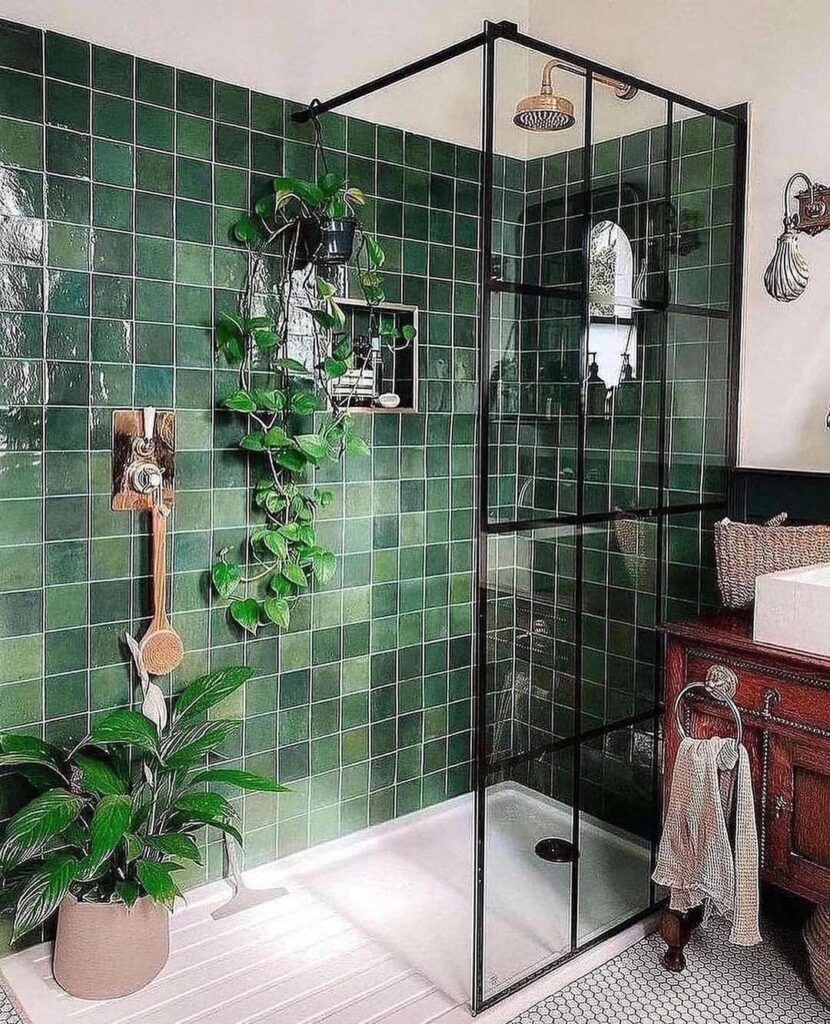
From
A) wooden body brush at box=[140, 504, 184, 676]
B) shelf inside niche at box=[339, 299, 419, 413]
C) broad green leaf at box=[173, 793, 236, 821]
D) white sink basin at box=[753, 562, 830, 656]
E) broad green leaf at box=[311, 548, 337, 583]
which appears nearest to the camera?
white sink basin at box=[753, 562, 830, 656]

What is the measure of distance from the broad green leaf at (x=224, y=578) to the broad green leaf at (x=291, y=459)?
305 millimetres

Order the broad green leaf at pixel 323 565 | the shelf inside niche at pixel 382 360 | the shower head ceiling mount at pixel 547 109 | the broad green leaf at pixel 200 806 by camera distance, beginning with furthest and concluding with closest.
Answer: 1. the shelf inside niche at pixel 382 360
2. the broad green leaf at pixel 323 565
3. the broad green leaf at pixel 200 806
4. the shower head ceiling mount at pixel 547 109

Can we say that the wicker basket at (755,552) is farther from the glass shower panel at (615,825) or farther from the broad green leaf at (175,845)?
the broad green leaf at (175,845)

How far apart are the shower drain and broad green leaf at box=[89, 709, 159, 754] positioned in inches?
35.9

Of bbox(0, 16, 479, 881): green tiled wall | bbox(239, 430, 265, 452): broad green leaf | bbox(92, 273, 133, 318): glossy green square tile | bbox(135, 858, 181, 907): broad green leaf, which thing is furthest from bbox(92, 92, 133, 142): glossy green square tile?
bbox(135, 858, 181, 907): broad green leaf

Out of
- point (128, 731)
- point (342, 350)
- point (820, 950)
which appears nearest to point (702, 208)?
point (342, 350)

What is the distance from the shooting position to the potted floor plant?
6.48 ft

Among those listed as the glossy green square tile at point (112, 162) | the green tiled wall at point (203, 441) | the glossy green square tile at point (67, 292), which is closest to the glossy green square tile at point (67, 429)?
the green tiled wall at point (203, 441)

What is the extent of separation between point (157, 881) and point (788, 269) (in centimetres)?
204

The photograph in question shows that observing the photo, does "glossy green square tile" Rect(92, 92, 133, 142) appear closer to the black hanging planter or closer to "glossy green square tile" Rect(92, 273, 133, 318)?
"glossy green square tile" Rect(92, 273, 133, 318)

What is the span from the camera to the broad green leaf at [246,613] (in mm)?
2500

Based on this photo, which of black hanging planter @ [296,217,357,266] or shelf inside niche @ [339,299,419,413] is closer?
black hanging planter @ [296,217,357,266]

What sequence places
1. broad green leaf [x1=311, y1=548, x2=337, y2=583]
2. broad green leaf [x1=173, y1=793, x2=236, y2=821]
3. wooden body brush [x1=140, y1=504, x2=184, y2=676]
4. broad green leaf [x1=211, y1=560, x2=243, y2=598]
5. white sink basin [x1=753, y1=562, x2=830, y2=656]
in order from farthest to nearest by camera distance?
broad green leaf [x1=311, y1=548, x2=337, y2=583] → broad green leaf [x1=211, y1=560, x2=243, y2=598] → wooden body brush [x1=140, y1=504, x2=184, y2=676] → broad green leaf [x1=173, y1=793, x2=236, y2=821] → white sink basin [x1=753, y1=562, x2=830, y2=656]

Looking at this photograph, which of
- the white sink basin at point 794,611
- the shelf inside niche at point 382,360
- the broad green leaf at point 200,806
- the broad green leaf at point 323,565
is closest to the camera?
the white sink basin at point 794,611
